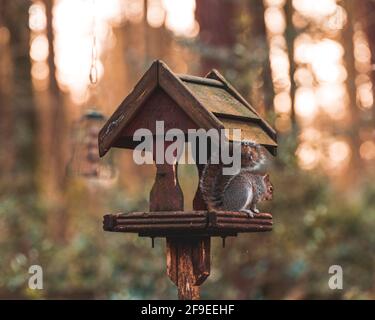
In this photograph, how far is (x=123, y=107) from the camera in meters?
5.16

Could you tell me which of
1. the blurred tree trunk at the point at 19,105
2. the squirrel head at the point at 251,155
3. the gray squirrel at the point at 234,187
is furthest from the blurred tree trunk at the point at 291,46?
the blurred tree trunk at the point at 19,105

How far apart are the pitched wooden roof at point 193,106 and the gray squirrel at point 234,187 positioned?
14 centimetres

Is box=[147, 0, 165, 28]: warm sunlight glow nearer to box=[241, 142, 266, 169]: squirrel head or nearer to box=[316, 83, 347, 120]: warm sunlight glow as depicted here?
box=[316, 83, 347, 120]: warm sunlight glow

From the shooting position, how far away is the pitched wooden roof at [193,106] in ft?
16.0

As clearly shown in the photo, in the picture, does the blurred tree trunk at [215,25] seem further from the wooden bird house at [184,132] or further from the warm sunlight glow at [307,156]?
the wooden bird house at [184,132]

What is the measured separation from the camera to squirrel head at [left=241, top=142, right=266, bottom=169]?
512cm

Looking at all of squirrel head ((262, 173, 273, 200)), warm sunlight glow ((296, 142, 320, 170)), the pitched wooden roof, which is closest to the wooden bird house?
the pitched wooden roof

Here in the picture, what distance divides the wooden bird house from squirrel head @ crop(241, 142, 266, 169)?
5 cm

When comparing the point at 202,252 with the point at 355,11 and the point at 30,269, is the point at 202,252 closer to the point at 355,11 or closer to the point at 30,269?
the point at 30,269

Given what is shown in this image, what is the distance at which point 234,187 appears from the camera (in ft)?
16.7

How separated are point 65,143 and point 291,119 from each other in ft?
52.3

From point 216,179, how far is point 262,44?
20.3 feet

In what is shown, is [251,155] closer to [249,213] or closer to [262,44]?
[249,213]
